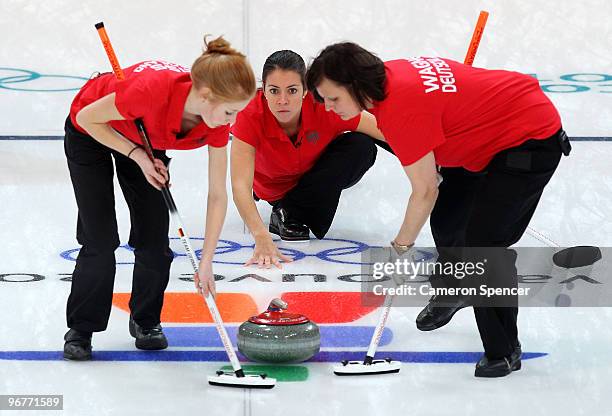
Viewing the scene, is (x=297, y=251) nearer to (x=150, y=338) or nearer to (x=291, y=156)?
(x=291, y=156)

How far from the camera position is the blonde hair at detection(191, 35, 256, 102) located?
262cm

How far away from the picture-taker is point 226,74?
2.62 metres

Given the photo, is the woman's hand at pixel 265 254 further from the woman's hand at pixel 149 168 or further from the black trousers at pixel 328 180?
the woman's hand at pixel 149 168

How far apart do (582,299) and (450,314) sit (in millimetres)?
539

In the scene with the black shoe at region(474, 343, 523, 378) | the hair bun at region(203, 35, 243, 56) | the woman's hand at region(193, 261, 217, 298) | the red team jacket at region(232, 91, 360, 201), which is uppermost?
the hair bun at region(203, 35, 243, 56)

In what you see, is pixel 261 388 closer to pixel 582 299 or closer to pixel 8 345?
pixel 8 345

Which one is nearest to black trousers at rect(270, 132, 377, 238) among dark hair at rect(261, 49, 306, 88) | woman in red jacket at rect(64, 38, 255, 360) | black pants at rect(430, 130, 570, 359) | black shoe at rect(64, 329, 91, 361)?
dark hair at rect(261, 49, 306, 88)

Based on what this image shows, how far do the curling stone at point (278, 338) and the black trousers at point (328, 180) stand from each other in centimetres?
147

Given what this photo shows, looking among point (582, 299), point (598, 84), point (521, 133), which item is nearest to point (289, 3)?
point (598, 84)

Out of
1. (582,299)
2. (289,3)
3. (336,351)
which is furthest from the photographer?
(289,3)

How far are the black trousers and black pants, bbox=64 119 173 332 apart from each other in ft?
4.49

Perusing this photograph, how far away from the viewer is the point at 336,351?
10.1ft

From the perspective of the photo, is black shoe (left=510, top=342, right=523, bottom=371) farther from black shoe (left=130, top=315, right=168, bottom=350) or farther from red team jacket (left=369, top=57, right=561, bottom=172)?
black shoe (left=130, top=315, right=168, bottom=350)

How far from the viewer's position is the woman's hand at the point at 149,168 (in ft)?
9.13
